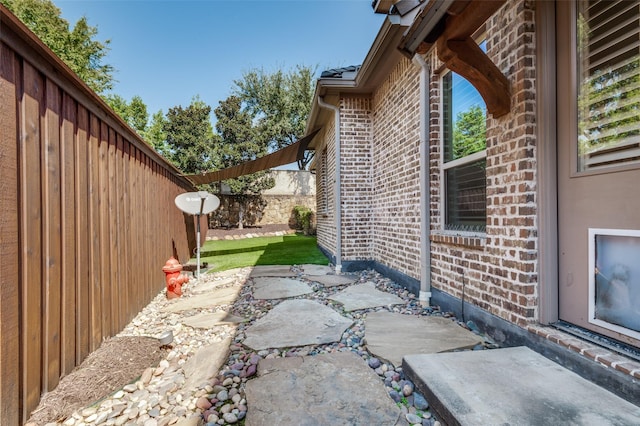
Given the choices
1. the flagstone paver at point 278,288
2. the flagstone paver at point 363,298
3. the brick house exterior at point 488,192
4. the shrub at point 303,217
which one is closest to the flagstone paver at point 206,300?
the flagstone paver at point 278,288

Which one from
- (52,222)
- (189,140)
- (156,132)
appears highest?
(156,132)

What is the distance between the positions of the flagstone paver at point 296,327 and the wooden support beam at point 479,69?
2.25 m

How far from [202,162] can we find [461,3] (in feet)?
48.9

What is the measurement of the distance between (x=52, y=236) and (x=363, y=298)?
300 centimetres

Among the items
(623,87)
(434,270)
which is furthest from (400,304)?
(623,87)

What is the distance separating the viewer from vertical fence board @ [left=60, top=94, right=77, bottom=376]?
1962mm

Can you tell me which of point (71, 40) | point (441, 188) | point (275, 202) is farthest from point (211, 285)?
point (71, 40)

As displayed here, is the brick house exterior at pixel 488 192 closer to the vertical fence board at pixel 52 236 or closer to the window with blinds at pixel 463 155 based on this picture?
the window with blinds at pixel 463 155

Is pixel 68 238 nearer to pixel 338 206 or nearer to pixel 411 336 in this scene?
pixel 411 336

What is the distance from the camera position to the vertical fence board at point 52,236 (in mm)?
1776

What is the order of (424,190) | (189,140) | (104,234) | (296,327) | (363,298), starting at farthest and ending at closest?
(189,140)
(363,298)
(424,190)
(296,327)
(104,234)

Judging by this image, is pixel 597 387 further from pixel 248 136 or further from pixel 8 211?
pixel 248 136

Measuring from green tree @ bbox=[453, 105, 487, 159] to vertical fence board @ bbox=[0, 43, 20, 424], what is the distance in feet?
10.7

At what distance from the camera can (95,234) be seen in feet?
8.15
